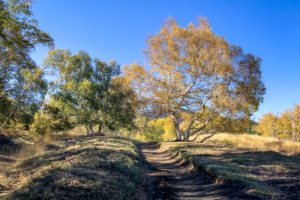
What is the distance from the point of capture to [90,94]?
29.5 m

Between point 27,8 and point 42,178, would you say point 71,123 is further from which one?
point 42,178

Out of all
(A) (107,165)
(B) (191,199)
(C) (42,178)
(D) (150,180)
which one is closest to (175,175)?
(D) (150,180)

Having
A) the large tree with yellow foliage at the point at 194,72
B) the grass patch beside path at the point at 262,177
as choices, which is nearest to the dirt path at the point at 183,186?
the grass patch beside path at the point at 262,177

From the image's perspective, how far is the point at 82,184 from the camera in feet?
17.1

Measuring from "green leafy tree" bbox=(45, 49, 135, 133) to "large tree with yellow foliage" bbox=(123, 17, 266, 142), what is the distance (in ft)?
22.9

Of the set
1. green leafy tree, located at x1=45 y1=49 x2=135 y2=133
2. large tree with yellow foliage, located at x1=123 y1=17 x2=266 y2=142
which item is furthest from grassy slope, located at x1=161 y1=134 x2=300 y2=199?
green leafy tree, located at x1=45 y1=49 x2=135 y2=133

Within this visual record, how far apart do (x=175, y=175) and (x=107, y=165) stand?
168 inches

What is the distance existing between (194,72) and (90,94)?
17.7m

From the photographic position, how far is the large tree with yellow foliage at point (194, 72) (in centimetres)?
1950

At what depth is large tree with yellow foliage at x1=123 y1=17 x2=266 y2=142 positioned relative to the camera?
1950cm

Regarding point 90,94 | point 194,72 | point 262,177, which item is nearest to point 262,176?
point 262,177

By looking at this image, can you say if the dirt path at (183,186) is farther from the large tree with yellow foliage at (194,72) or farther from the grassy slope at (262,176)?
the large tree with yellow foliage at (194,72)

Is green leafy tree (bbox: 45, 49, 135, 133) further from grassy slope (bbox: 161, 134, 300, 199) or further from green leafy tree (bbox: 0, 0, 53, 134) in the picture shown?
grassy slope (bbox: 161, 134, 300, 199)

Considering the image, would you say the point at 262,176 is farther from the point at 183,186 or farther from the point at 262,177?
the point at 183,186
